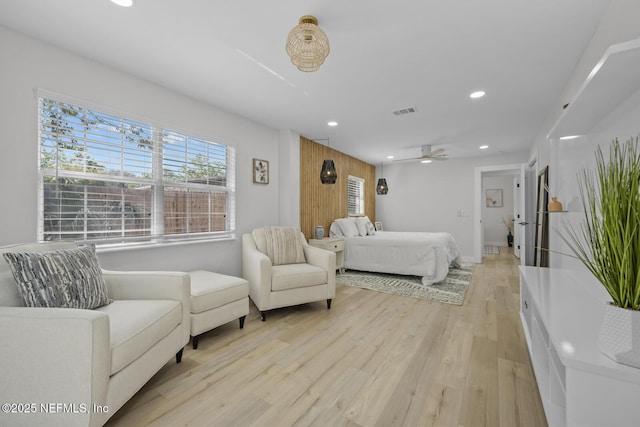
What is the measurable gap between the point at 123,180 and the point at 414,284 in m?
3.84

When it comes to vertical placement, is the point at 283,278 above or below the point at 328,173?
below

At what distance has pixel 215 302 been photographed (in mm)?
2252

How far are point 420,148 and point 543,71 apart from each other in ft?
9.59

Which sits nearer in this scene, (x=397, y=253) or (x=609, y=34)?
(x=609, y=34)

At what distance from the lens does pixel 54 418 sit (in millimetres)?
1141

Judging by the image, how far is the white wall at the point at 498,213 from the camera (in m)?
8.18

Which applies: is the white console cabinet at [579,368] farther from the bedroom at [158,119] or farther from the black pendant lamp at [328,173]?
the black pendant lamp at [328,173]

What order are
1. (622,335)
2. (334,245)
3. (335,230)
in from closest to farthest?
(622,335)
(334,245)
(335,230)

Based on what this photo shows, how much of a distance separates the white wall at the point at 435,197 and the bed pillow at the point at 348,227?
2224mm

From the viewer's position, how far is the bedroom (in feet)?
6.20

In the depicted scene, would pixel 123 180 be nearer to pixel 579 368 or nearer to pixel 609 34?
pixel 579 368

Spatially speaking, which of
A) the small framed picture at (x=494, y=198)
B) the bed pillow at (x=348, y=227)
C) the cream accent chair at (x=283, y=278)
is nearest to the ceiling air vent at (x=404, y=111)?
the cream accent chair at (x=283, y=278)

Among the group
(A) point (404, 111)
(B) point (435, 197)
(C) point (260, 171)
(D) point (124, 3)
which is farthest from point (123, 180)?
(B) point (435, 197)

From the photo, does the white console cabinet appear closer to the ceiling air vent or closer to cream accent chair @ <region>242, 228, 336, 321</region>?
cream accent chair @ <region>242, 228, 336, 321</region>
